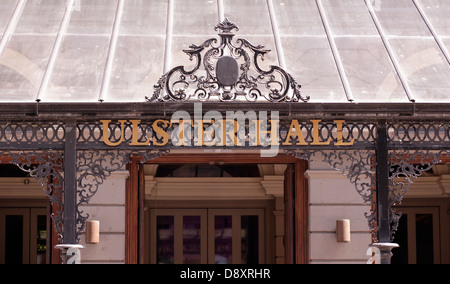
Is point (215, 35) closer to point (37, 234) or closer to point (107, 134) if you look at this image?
point (107, 134)

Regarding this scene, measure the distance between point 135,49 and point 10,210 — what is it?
20.9 ft

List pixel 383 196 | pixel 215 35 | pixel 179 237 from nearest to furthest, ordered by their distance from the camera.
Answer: pixel 383 196, pixel 215 35, pixel 179 237

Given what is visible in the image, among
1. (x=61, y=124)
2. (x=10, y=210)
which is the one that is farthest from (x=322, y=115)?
(x=10, y=210)

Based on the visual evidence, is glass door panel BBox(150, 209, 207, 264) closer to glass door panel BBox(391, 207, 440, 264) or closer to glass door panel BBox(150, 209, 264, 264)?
glass door panel BBox(150, 209, 264, 264)

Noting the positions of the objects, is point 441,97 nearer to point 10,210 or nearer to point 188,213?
point 188,213

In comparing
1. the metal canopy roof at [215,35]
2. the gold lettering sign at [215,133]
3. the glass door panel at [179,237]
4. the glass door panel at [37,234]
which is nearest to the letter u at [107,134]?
the gold lettering sign at [215,133]

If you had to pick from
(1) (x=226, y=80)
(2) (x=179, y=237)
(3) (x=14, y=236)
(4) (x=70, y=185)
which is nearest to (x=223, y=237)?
(2) (x=179, y=237)

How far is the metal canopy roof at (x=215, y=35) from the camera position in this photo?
11227mm

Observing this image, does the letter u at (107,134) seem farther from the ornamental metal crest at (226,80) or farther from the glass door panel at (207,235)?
the glass door panel at (207,235)

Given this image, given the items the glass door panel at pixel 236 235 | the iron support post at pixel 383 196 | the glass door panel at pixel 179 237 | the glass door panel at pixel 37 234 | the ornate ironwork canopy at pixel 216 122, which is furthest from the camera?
the glass door panel at pixel 236 235

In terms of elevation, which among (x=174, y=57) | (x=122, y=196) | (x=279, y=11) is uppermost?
(x=279, y=11)

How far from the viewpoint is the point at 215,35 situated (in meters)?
12.6

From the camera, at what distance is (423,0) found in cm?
1380

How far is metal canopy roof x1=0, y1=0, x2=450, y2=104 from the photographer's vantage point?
11227mm
